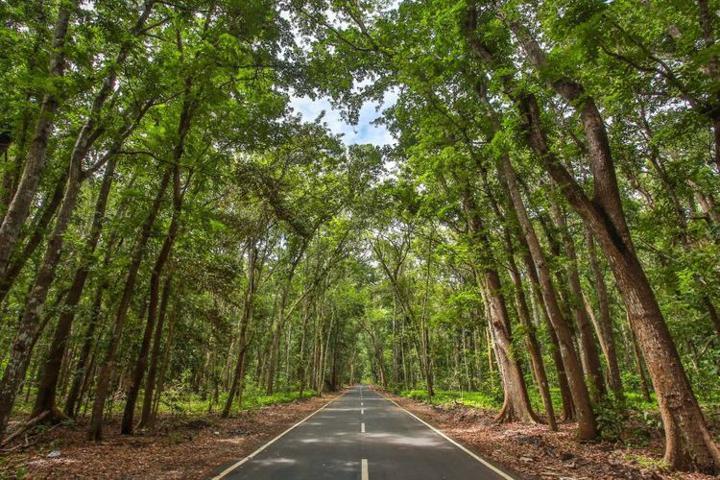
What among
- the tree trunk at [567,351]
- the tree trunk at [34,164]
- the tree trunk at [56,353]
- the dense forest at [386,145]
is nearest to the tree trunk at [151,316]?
the dense forest at [386,145]

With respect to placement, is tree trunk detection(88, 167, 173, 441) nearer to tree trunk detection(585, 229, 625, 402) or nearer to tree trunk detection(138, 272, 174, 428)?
tree trunk detection(138, 272, 174, 428)

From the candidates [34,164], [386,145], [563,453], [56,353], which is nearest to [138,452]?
[56,353]

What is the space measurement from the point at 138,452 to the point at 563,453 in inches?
378

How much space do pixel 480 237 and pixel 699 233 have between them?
6073mm

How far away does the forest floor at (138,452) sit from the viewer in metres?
6.86

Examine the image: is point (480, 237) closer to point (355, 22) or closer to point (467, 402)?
point (355, 22)

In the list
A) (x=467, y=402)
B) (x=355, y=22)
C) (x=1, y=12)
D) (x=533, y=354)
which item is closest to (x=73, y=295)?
(x=1, y=12)

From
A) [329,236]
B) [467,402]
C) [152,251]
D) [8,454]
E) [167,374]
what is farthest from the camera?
[329,236]

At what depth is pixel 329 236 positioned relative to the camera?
2770 centimetres

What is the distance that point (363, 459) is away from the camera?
802 centimetres

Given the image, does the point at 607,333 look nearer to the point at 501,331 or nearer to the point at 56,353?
the point at 501,331

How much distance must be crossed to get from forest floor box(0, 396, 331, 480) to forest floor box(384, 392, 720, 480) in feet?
19.5

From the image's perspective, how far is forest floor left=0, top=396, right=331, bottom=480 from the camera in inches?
270

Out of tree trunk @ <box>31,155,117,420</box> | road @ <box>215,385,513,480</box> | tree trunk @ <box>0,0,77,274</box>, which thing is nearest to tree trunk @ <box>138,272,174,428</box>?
tree trunk @ <box>31,155,117,420</box>
